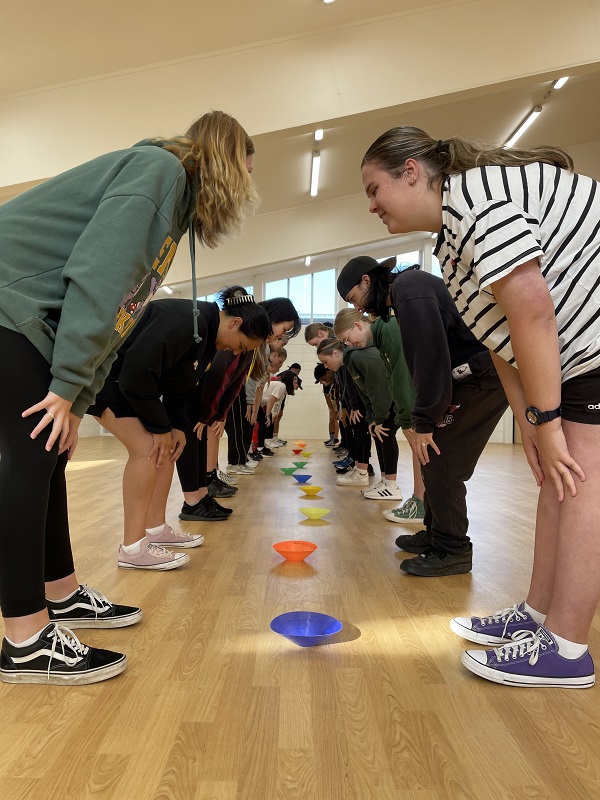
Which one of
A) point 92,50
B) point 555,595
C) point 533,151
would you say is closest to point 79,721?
point 555,595

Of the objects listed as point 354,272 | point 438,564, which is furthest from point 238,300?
point 438,564

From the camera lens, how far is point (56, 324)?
1.27m

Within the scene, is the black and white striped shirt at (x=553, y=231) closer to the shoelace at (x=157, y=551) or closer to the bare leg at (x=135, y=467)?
the bare leg at (x=135, y=467)

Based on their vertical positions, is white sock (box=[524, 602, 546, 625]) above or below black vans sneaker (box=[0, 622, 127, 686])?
above

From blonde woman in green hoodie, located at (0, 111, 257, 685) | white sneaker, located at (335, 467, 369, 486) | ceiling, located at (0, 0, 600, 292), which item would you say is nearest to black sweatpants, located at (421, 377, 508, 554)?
blonde woman in green hoodie, located at (0, 111, 257, 685)

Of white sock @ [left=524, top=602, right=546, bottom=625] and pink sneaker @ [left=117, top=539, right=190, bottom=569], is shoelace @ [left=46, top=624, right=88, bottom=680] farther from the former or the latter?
white sock @ [left=524, top=602, right=546, bottom=625]

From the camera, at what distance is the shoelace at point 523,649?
1307mm

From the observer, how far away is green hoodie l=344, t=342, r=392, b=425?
12.7 ft

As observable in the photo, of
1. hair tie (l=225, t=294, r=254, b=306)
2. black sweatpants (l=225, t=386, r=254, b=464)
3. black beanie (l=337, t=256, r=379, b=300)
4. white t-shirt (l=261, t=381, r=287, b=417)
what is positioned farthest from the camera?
white t-shirt (l=261, t=381, r=287, b=417)

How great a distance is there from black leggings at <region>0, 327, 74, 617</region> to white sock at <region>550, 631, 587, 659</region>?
3.31 feet

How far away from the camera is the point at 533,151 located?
136 centimetres

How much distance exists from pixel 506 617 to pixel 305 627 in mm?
459

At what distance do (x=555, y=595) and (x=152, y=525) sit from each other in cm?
161

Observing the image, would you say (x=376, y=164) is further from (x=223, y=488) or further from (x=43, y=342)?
(x=223, y=488)
